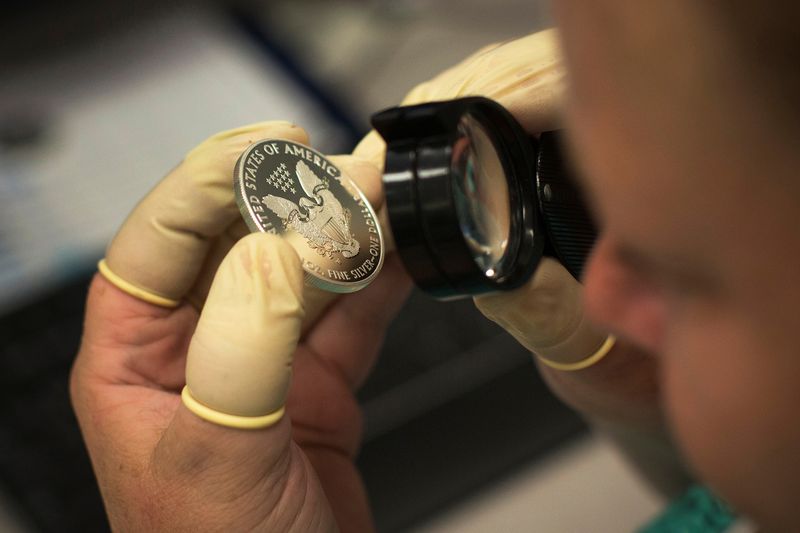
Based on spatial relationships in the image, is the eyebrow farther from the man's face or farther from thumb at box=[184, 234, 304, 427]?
thumb at box=[184, 234, 304, 427]

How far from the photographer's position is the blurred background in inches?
34.6

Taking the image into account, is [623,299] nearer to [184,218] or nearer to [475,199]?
[475,199]

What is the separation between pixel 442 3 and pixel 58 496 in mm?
950

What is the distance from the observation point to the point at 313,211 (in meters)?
0.52

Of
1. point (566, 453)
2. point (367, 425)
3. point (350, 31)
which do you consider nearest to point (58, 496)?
point (367, 425)

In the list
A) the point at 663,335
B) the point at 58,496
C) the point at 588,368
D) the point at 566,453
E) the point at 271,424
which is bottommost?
the point at 566,453

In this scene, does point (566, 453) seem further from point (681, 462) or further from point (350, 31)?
point (350, 31)

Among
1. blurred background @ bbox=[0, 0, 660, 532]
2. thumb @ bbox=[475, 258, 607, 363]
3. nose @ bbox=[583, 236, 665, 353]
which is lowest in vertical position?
blurred background @ bbox=[0, 0, 660, 532]

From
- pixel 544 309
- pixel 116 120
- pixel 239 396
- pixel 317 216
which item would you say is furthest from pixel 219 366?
pixel 116 120

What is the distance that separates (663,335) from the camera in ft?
1.06

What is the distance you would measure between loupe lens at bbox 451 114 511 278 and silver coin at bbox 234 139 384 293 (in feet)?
0.23

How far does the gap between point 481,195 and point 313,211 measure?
110 millimetres

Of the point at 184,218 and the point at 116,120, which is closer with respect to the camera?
the point at 184,218

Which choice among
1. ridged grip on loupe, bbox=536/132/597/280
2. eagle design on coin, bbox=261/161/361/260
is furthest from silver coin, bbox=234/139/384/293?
ridged grip on loupe, bbox=536/132/597/280
